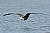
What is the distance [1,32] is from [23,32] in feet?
3.89

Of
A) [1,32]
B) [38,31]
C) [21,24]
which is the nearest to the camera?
[1,32]

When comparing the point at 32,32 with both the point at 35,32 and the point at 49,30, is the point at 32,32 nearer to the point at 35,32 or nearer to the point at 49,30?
the point at 35,32

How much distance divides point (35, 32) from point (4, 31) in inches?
65.7

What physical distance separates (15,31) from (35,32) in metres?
1.08

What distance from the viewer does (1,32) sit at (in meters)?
10.8

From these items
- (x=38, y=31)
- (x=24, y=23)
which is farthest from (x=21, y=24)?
(x=38, y=31)

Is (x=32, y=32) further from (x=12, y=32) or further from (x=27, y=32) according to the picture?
(x=12, y=32)

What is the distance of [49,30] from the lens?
1166 cm

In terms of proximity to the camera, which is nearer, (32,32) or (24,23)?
(32,32)

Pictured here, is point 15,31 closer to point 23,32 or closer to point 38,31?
point 23,32

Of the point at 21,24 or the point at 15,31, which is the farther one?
the point at 21,24

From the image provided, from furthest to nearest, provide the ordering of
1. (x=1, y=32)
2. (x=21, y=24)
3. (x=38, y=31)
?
(x=21, y=24) → (x=38, y=31) → (x=1, y=32)

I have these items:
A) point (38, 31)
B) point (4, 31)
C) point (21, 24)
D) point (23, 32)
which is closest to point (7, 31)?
point (4, 31)

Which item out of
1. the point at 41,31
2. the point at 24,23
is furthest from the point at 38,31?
the point at 24,23
